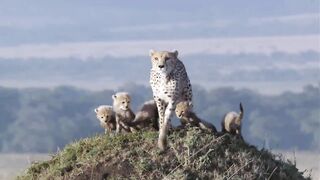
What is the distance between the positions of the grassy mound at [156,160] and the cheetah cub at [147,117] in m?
0.51

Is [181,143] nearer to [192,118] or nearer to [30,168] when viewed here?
[192,118]

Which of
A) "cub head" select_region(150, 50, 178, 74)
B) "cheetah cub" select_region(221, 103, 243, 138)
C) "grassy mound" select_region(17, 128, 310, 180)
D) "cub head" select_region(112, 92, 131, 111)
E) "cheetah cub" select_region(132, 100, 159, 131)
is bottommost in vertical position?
"grassy mound" select_region(17, 128, 310, 180)

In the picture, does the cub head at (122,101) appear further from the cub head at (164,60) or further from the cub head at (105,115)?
the cub head at (164,60)

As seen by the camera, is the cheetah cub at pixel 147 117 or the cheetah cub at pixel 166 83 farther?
the cheetah cub at pixel 147 117

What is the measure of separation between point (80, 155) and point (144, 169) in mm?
1040

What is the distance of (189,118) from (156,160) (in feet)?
3.63

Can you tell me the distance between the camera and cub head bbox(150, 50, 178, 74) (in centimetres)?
1180

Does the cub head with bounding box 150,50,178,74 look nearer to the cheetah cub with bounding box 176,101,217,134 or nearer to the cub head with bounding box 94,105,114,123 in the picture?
the cheetah cub with bounding box 176,101,217,134

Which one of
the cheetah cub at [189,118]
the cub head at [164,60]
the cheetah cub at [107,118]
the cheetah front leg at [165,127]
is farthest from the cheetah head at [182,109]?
the cheetah cub at [107,118]

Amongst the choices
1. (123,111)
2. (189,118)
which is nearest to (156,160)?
(189,118)

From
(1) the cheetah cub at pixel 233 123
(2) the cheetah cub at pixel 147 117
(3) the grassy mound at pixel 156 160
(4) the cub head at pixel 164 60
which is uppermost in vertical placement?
(4) the cub head at pixel 164 60

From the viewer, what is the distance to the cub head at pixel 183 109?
1232cm

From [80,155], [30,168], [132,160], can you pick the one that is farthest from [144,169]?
[30,168]

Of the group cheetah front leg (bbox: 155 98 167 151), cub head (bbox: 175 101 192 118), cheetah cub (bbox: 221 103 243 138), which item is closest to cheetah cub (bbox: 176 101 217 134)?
cub head (bbox: 175 101 192 118)
